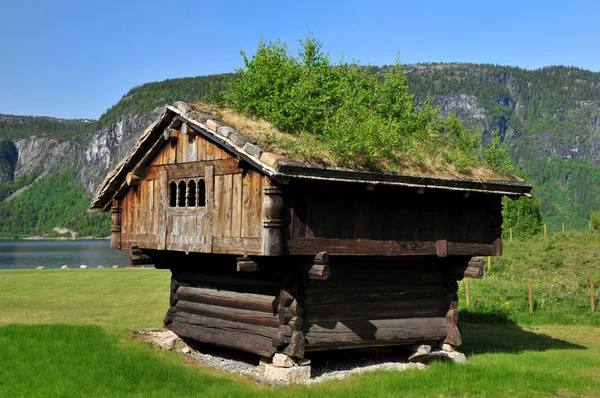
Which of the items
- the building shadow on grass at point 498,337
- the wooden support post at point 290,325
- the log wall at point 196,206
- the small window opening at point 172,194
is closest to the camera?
the log wall at point 196,206

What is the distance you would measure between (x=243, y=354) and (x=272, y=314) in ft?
9.84

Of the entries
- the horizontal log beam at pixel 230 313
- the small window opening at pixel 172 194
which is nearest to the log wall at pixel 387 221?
the horizontal log beam at pixel 230 313

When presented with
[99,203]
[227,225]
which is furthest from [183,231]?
[99,203]

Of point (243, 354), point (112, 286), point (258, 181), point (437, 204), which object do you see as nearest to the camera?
point (258, 181)

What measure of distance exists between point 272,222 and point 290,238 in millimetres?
597

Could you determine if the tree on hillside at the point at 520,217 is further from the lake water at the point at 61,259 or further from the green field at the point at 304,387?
the lake water at the point at 61,259

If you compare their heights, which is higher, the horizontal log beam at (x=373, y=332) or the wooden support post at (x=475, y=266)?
the wooden support post at (x=475, y=266)

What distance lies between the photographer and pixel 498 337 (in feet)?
73.9

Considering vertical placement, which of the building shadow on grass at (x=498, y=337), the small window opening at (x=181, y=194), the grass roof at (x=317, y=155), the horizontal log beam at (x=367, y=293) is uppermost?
the grass roof at (x=317, y=155)

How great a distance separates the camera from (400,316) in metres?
17.4

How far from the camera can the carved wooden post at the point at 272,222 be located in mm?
14023

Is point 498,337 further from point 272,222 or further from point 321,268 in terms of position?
point 272,222

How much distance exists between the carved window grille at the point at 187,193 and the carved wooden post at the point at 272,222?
9.00 feet

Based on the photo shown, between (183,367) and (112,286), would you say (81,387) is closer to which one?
(183,367)
